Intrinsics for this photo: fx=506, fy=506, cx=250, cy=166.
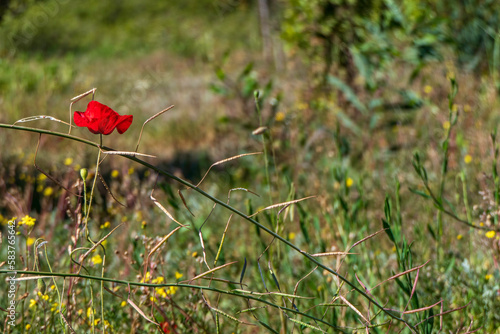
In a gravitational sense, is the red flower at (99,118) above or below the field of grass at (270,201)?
above

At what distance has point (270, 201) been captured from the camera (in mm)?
1445

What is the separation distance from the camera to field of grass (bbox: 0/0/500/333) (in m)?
1.36

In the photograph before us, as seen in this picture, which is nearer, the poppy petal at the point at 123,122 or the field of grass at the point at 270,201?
the poppy petal at the point at 123,122

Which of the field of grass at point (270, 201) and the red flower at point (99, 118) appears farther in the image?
the field of grass at point (270, 201)

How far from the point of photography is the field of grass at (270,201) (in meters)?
1.36

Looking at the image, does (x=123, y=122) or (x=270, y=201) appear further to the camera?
(x=270, y=201)

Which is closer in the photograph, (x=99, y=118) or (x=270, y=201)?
(x=99, y=118)

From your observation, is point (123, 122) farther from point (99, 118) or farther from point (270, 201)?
point (270, 201)

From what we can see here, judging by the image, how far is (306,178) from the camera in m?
3.40

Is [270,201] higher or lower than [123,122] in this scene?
lower

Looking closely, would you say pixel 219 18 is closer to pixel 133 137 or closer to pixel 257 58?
pixel 257 58

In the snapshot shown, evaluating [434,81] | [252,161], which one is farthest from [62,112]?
[434,81]

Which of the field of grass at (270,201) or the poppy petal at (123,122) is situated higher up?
the poppy petal at (123,122)

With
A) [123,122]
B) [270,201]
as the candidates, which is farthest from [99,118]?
[270,201]
